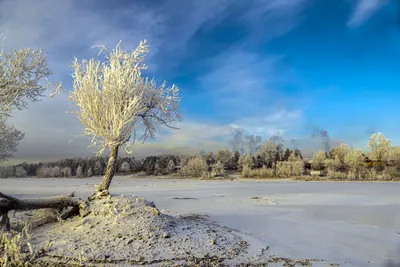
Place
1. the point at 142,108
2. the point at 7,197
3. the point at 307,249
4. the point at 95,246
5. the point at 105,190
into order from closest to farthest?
the point at 95,246 → the point at 307,249 → the point at 7,197 → the point at 105,190 → the point at 142,108

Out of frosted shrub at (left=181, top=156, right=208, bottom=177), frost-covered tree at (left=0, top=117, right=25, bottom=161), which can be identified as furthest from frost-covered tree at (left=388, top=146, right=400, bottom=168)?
frost-covered tree at (left=0, top=117, right=25, bottom=161)

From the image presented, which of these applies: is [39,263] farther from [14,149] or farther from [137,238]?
[14,149]

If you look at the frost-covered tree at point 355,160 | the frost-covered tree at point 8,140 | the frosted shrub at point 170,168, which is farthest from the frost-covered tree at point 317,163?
the frost-covered tree at point 8,140

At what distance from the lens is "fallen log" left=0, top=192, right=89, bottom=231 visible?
26.9 feet

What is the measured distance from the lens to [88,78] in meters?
9.64

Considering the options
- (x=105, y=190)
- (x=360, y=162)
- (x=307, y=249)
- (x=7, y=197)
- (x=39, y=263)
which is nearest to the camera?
(x=39, y=263)

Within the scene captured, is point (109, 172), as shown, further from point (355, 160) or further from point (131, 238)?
point (355, 160)

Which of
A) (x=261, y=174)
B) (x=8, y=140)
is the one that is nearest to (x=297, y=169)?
(x=261, y=174)

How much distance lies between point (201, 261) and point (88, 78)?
662 cm

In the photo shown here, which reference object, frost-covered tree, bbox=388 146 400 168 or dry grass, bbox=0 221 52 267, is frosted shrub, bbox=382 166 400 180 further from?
dry grass, bbox=0 221 52 267

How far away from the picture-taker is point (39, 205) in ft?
28.5

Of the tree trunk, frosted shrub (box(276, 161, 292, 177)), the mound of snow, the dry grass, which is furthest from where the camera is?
frosted shrub (box(276, 161, 292, 177))

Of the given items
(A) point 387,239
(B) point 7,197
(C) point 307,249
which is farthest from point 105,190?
(A) point 387,239

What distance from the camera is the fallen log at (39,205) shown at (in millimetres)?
8188
